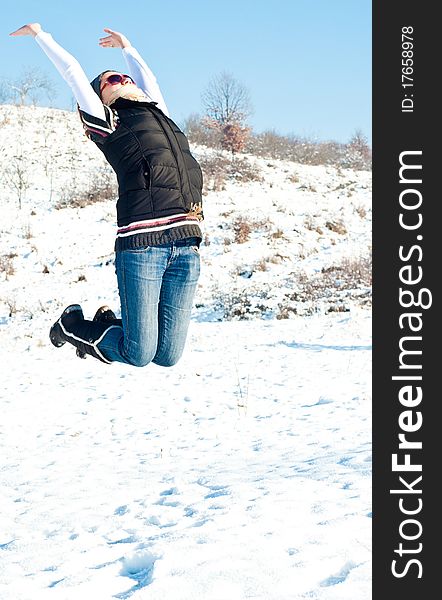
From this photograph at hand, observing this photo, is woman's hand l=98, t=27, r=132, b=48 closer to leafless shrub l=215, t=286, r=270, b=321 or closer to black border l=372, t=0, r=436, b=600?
black border l=372, t=0, r=436, b=600

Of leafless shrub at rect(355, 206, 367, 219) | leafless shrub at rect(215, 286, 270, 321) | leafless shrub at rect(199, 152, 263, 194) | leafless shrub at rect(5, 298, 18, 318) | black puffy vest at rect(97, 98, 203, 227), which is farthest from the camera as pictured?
leafless shrub at rect(199, 152, 263, 194)

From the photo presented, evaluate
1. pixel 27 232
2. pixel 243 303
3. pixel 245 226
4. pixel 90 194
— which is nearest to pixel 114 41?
pixel 243 303

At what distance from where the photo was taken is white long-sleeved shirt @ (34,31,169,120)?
3.60m

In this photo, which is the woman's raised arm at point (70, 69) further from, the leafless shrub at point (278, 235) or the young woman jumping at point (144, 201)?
the leafless shrub at point (278, 235)

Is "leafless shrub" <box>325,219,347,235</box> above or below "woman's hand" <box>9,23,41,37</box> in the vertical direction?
above

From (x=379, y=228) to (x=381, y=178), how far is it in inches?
12.0

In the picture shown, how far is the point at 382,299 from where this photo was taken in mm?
3525

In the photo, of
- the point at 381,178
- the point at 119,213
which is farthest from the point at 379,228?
the point at 119,213

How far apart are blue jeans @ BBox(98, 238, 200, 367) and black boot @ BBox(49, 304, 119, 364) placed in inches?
3.2

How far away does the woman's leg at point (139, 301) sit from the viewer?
12.4ft

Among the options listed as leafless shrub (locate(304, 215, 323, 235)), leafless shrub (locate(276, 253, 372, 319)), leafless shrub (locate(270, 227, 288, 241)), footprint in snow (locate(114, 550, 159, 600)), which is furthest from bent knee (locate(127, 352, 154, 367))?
leafless shrub (locate(304, 215, 323, 235))

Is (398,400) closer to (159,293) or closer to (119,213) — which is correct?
(159,293)

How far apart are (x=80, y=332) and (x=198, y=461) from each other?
1.35 meters

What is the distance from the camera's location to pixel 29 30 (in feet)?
12.7
